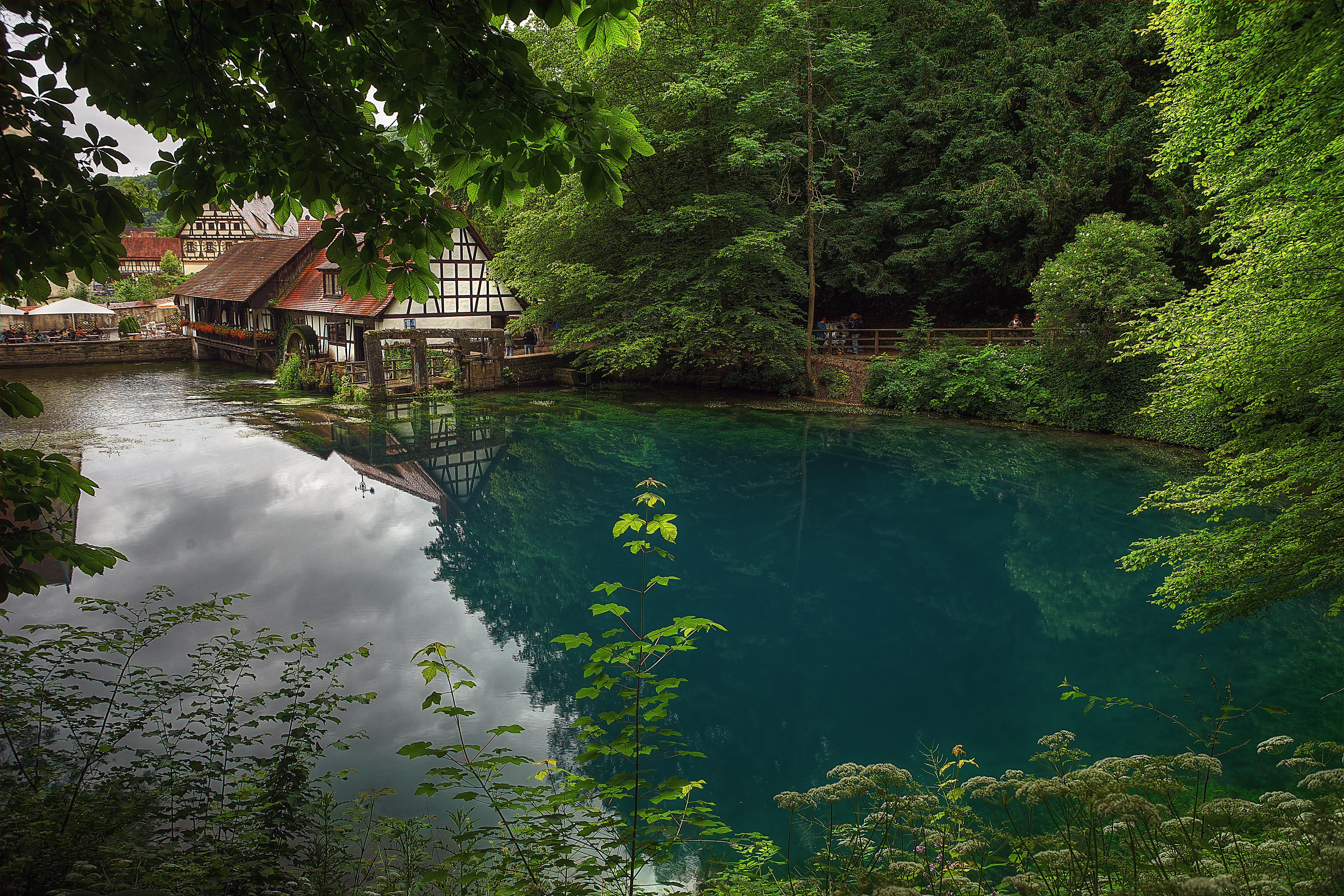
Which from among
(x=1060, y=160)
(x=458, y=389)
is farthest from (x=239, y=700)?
(x=1060, y=160)

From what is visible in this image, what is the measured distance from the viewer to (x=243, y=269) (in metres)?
35.5

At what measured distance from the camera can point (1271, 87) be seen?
771 centimetres

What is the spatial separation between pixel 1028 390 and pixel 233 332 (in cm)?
3184

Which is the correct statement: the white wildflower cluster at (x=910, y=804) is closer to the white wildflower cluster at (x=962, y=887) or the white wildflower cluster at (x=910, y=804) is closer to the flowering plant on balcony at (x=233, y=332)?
the white wildflower cluster at (x=962, y=887)

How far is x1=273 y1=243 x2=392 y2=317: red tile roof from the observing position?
2683 centimetres

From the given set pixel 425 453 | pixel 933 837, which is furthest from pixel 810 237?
pixel 933 837

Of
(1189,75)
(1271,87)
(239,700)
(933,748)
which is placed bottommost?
(933,748)

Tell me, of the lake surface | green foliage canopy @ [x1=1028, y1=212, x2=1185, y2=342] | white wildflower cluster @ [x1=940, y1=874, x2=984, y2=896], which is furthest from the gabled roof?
white wildflower cluster @ [x1=940, y1=874, x2=984, y2=896]

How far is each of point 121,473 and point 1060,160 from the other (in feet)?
86.8

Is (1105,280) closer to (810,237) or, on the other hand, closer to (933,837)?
(810,237)

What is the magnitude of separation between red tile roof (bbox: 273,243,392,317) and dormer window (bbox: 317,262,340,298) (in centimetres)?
16

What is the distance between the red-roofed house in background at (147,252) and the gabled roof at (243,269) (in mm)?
16367

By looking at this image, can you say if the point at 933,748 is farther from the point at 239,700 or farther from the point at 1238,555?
the point at 239,700

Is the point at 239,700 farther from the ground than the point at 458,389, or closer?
closer
